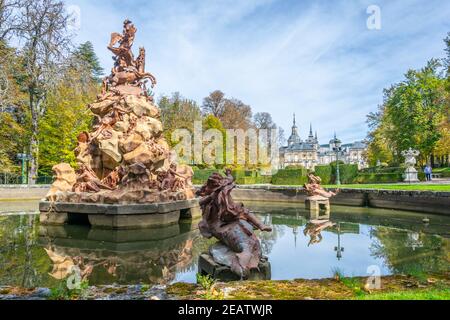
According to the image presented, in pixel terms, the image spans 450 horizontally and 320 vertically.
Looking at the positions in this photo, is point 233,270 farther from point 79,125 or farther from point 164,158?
point 79,125

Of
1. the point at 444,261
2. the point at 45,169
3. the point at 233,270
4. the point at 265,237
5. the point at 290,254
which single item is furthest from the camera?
the point at 45,169

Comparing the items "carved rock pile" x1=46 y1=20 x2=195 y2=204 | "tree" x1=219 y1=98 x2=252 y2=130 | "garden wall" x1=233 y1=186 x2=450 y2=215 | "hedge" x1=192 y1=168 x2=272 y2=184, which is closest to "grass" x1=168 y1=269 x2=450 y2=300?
"carved rock pile" x1=46 y1=20 x2=195 y2=204

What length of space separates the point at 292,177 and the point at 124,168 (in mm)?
24904

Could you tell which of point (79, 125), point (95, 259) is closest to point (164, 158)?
point (95, 259)

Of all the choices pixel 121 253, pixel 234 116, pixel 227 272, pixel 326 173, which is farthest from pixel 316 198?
pixel 234 116

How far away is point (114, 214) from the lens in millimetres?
10711

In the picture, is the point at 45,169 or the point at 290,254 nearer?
the point at 290,254

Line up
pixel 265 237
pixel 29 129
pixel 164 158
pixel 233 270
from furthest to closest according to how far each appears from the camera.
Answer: pixel 29 129 → pixel 164 158 → pixel 265 237 → pixel 233 270

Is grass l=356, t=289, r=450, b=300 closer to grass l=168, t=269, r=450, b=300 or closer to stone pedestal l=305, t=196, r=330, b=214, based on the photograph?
grass l=168, t=269, r=450, b=300

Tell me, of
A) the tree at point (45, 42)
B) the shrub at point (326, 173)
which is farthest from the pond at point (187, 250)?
the shrub at point (326, 173)

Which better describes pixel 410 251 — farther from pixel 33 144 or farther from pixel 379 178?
pixel 33 144

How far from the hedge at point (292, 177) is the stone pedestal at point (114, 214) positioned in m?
23.2

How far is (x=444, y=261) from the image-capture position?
6676 millimetres

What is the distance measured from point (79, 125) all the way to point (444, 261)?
3144 centimetres
